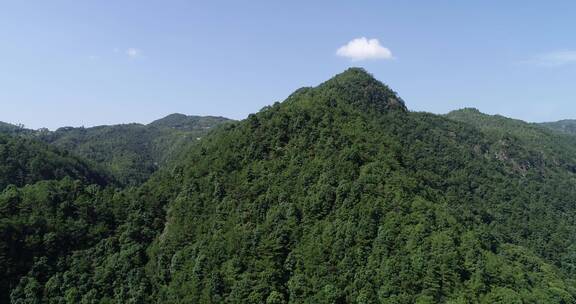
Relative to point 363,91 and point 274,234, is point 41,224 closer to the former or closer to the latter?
point 274,234

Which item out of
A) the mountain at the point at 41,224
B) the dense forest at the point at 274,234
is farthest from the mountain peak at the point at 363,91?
the mountain at the point at 41,224

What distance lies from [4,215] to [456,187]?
459 ft

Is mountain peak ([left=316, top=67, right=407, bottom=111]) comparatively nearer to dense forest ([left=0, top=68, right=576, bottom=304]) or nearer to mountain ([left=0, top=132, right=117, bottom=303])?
dense forest ([left=0, top=68, right=576, bottom=304])

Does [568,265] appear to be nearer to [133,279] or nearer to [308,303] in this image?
[308,303]

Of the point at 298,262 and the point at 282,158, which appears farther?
the point at 282,158

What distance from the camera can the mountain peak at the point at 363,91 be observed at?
176 meters

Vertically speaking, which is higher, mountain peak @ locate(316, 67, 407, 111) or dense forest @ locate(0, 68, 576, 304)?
mountain peak @ locate(316, 67, 407, 111)

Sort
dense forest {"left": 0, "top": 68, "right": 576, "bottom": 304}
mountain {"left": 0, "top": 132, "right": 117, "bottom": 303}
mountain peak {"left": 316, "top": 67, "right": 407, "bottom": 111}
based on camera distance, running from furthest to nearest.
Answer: mountain peak {"left": 316, "top": 67, "right": 407, "bottom": 111}
mountain {"left": 0, "top": 132, "right": 117, "bottom": 303}
dense forest {"left": 0, "top": 68, "right": 576, "bottom": 304}

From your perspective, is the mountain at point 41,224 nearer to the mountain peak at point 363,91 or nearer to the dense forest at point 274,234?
the dense forest at point 274,234

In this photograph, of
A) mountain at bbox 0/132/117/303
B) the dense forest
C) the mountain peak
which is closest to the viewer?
the dense forest

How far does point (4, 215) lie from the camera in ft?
305

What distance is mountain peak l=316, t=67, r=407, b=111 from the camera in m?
176

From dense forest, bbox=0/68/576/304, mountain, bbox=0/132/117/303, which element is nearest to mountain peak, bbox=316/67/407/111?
dense forest, bbox=0/68/576/304

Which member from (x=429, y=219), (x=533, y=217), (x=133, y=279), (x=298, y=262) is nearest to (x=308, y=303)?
(x=298, y=262)
